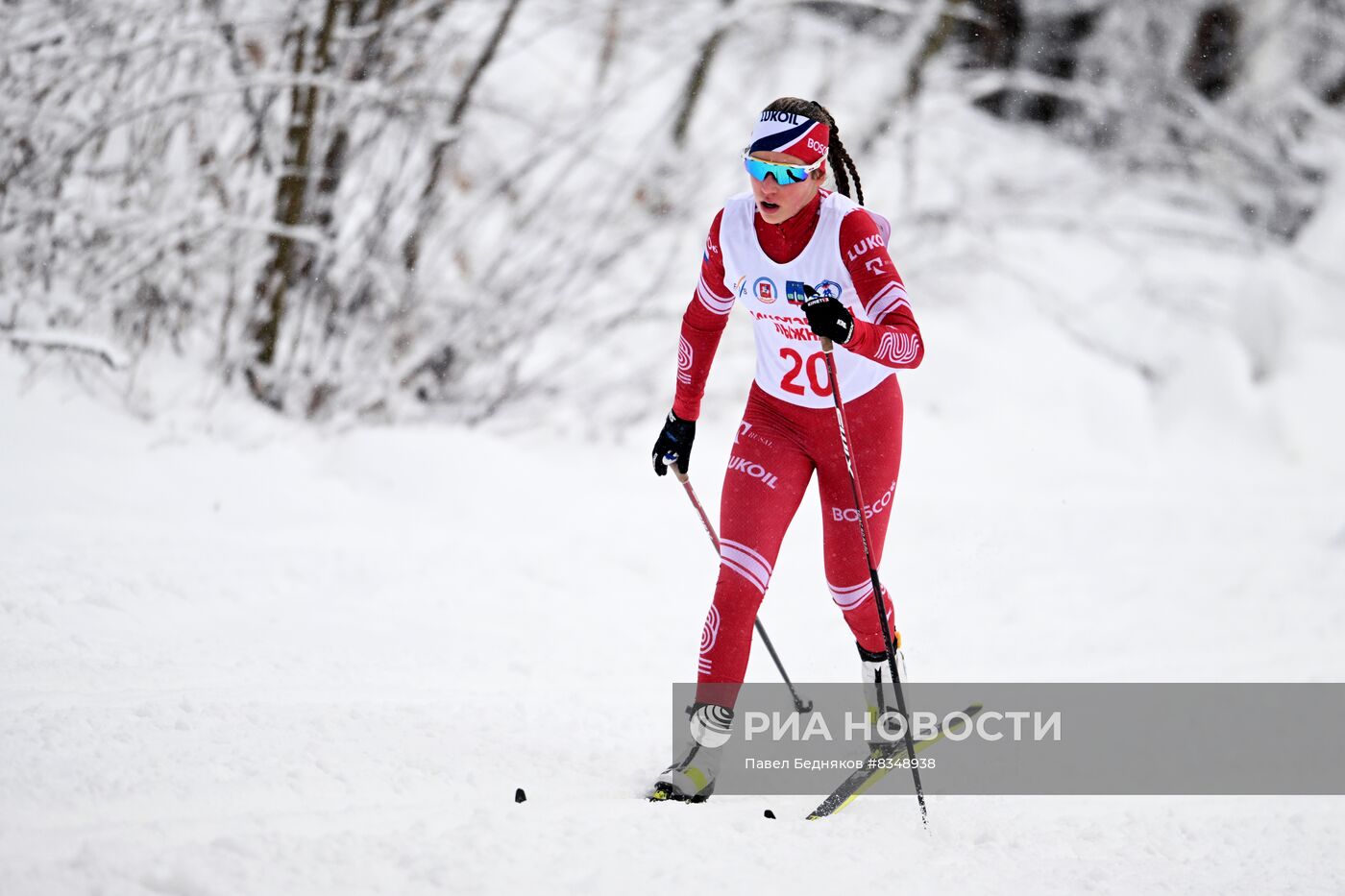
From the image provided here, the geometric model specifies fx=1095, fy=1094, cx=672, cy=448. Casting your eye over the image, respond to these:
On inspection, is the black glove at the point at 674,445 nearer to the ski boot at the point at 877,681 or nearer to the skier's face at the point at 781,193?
the skier's face at the point at 781,193

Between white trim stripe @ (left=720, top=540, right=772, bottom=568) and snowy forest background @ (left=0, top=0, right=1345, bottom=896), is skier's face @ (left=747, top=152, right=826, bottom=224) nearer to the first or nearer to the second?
white trim stripe @ (left=720, top=540, right=772, bottom=568)

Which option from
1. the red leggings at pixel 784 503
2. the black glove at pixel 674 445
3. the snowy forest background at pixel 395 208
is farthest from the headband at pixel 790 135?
the snowy forest background at pixel 395 208

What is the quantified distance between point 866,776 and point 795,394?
1.17 meters

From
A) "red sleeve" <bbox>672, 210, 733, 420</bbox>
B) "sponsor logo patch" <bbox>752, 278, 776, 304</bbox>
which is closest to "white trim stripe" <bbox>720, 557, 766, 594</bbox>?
"red sleeve" <bbox>672, 210, 733, 420</bbox>

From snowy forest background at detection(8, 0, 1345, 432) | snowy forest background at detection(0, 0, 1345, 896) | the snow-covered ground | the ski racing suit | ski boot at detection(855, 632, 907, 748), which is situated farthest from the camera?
snowy forest background at detection(8, 0, 1345, 432)

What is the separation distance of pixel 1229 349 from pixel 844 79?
463 centimetres

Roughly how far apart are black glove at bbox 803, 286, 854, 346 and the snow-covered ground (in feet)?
4.33

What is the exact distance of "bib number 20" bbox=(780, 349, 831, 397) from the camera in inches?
130

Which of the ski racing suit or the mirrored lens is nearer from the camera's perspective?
the mirrored lens

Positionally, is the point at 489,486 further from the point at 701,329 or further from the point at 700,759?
the point at 700,759

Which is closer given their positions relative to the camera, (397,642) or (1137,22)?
(397,642)

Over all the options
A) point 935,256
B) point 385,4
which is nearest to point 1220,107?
point 935,256

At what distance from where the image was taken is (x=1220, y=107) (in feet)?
44.8

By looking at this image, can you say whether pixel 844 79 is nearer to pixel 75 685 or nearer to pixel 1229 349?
pixel 1229 349
